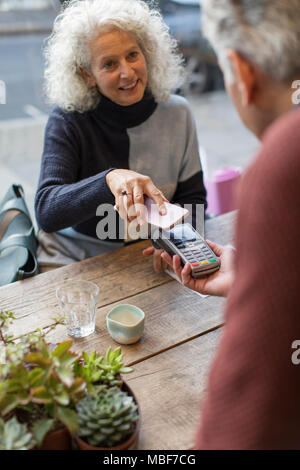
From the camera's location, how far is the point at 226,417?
0.68m

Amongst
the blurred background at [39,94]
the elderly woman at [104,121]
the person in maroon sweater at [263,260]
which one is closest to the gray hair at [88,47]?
the elderly woman at [104,121]

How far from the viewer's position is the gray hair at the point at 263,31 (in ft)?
2.14

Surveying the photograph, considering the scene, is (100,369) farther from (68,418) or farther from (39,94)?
(39,94)

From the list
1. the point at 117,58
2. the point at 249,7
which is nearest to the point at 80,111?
the point at 117,58

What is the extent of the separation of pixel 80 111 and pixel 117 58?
0.70 feet

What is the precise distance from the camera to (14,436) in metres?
0.72

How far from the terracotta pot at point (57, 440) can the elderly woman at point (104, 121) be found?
696mm

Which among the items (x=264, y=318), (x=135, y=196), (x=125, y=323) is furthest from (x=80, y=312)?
(x=264, y=318)

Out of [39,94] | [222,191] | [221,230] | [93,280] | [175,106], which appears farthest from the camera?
[39,94]

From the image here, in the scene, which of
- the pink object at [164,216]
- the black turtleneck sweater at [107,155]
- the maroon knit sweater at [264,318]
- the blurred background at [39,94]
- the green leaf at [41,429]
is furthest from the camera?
the blurred background at [39,94]

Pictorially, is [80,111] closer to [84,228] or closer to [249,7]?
[84,228]

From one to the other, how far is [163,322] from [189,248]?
0.61ft

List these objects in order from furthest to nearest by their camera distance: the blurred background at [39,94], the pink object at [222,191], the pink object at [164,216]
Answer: the blurred background at [39,94]
the pink object at [222,191]
the pink object at [164,216]

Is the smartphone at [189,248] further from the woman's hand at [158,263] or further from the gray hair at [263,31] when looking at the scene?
the gray hair at [263,31]
